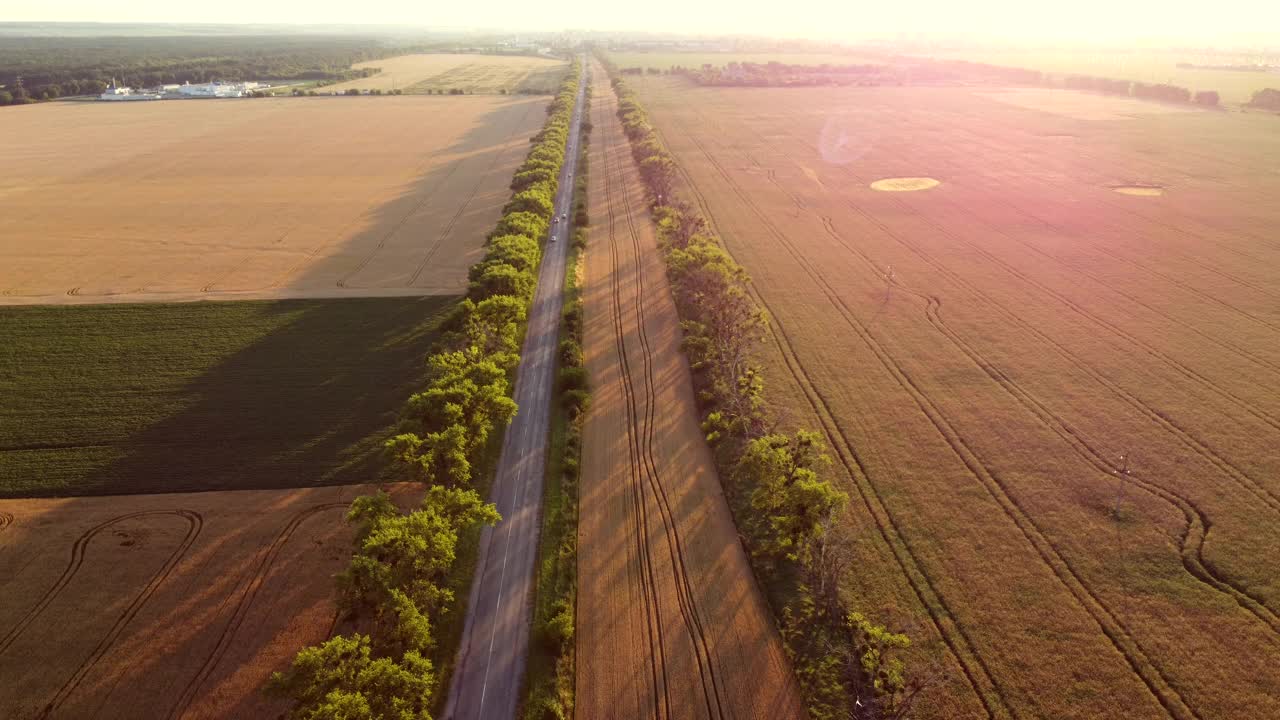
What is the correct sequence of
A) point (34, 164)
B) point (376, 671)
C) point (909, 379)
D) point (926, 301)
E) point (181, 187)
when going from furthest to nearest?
point (34, 164) → point (181, 187) → point (926, 301) → point (909, 379) → point (376, 671)

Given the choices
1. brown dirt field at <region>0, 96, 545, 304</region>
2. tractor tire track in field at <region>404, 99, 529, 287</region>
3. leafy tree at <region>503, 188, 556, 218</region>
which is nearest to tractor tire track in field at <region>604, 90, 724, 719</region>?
leafy tree at <region>503, 188, 556, 218</region>

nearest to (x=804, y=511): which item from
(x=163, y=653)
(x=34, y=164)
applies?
(x=163, y=653)

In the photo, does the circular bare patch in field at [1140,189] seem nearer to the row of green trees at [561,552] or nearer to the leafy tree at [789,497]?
the row of green trees at [561,552]

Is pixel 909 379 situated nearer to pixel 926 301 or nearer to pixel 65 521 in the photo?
pixel 926 301

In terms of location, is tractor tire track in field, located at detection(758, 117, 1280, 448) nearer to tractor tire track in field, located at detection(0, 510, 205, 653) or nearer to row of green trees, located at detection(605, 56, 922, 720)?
row of green trees, located at detection(605, 56, 922, 720)

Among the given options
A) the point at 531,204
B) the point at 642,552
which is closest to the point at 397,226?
the point at 531,204

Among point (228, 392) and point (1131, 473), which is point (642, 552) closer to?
point (1131, 473)
